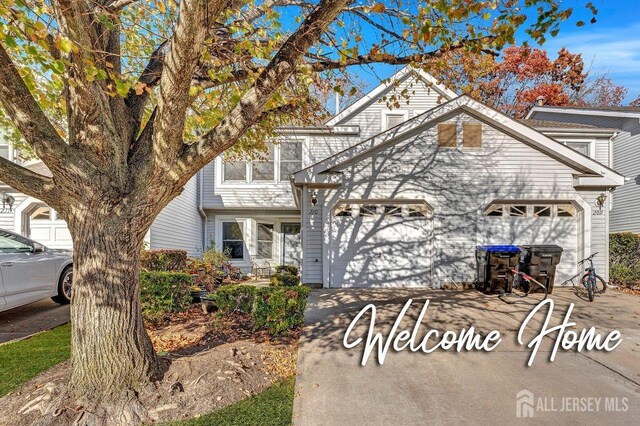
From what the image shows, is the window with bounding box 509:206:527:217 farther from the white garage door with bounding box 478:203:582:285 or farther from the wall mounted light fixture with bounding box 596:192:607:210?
the wall mounted light fixture with bounding box 596:192:607:210

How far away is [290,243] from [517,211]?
25.8ft

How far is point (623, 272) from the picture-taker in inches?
→ 410

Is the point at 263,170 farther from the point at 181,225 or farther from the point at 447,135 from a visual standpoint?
the point at 447,135

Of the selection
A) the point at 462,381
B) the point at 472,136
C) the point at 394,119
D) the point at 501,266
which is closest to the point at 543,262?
the point at 501,266

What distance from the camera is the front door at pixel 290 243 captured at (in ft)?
46.8

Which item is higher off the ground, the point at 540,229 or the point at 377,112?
the point at 377,112

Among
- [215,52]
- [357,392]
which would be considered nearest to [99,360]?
[357,392]

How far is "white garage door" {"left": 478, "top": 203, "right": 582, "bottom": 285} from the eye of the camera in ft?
32.5

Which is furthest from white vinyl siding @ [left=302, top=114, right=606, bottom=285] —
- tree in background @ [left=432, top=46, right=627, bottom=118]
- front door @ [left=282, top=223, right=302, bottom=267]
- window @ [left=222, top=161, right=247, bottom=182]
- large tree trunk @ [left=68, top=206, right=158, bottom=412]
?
tree in background @ [left=432, top=46, right=627, bottom=118]

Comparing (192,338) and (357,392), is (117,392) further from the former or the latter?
(357,392)

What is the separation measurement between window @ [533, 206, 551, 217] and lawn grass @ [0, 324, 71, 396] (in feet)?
35.2

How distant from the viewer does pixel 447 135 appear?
10031 millimetres

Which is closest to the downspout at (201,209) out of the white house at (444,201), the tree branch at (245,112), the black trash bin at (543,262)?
the white house at (444,201)

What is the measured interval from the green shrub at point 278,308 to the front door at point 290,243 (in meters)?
8.76
